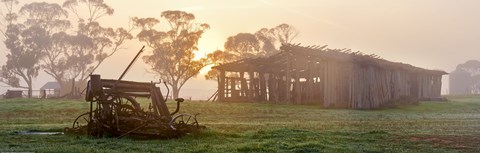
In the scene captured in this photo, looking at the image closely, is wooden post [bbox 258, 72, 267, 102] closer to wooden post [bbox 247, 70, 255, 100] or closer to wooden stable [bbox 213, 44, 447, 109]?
wooden stable [bbox 213, 44, 447, 109]

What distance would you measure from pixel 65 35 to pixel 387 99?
188 feet

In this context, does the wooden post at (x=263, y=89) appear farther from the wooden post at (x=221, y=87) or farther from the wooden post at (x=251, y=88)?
the wooden post at (x=221, y=87)

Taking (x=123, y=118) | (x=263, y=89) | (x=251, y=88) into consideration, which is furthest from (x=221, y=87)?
(x=123, y=118)

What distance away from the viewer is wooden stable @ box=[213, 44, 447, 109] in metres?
42.9

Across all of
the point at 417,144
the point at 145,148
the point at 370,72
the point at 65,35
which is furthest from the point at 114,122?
the point at 65,35

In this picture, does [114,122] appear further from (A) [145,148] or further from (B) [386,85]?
(B) [386,85]

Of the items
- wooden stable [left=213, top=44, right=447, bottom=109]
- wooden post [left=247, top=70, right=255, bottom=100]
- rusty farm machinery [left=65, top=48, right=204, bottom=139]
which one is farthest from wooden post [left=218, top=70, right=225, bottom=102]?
rusty farm machinery [left=65, top=48, right=204, bottom=139]

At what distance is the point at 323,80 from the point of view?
147ft

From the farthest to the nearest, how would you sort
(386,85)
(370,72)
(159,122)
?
(386,85)
(370,72)
(159,122)

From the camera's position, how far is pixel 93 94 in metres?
17.0

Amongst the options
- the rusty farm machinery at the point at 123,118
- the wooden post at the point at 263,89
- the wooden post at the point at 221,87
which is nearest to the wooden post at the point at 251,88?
the wooden post at the point at 263,89

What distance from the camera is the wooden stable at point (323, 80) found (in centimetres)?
4288

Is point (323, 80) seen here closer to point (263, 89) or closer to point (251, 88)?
point (263, 89)

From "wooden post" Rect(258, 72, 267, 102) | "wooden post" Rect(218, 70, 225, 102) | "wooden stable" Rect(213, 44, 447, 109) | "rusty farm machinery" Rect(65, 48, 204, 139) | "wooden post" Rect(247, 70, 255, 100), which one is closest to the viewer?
"rusty farm machinery" Rect(65, 48, 204, 139)
